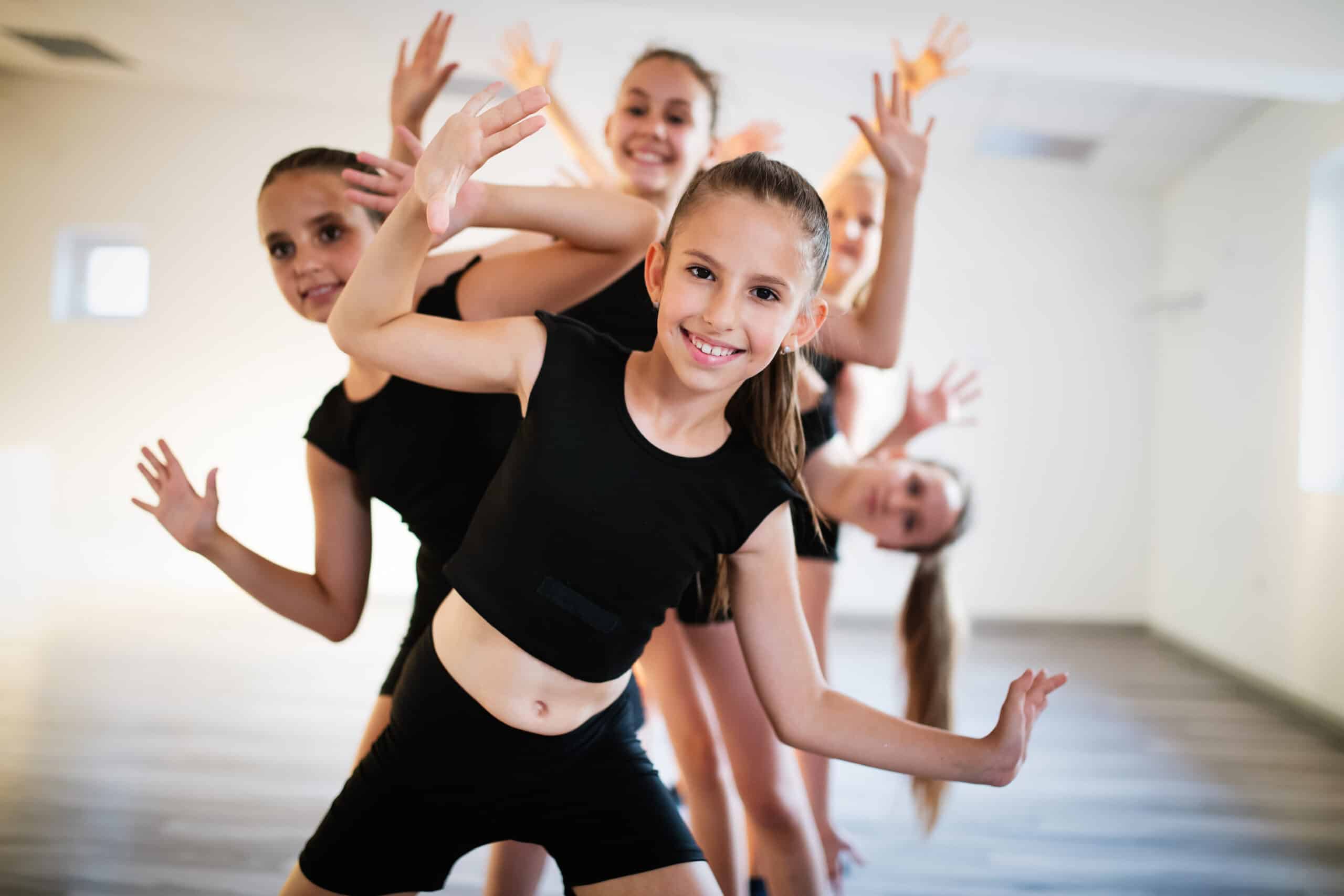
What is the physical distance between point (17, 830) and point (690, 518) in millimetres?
2008

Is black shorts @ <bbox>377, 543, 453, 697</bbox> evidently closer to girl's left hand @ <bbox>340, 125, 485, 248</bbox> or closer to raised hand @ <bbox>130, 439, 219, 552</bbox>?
raised hand @ <bbox>130, 439, 219, 552</bbox>

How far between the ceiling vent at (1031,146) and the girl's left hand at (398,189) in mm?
4074

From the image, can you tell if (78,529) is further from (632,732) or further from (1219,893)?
(1219,893)

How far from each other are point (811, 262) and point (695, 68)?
906mm

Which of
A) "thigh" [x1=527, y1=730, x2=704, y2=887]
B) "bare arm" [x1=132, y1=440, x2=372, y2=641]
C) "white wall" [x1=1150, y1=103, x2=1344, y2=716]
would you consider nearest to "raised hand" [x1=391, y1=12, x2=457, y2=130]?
"bare arm" [x1=132, y1=440, x2=372, y2=641]

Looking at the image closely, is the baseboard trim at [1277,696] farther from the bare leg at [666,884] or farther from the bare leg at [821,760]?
the bare leg at [666,884]

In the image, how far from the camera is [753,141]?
2451 mm

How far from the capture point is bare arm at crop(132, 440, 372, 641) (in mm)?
1293

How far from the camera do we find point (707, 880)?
1067 mm

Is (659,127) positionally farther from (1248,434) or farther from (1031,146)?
(1031,146)

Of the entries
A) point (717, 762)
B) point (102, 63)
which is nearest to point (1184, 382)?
point (717, 762)

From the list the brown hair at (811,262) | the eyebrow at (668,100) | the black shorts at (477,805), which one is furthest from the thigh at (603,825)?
the eyebrow at (668,100)

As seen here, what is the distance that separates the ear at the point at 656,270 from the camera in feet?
3.52

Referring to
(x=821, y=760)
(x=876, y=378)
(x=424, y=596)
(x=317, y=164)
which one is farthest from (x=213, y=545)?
(x=876, y=378)
